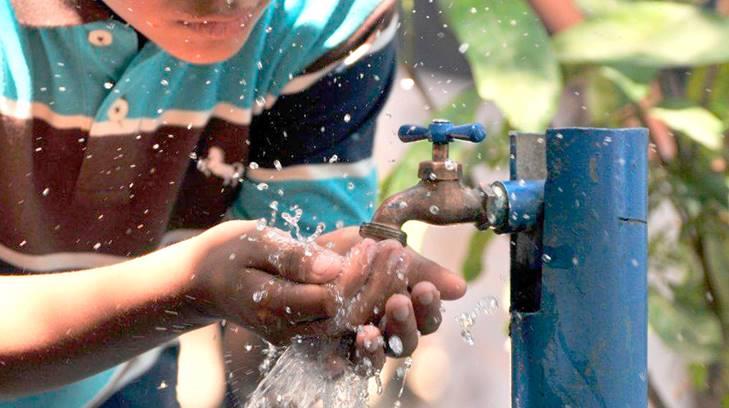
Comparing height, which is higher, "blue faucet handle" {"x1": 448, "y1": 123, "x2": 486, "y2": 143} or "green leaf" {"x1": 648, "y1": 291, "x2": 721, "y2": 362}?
"blue faucet handle" {"x1": 448, "y1": 123, "x2": 486, "y2": 143}

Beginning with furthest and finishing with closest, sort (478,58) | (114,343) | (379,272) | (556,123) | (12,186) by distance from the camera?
(556,123), (478,58), (12,186), (114,343), (379,272)

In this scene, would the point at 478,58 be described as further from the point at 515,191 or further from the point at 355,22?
the point at 515,191

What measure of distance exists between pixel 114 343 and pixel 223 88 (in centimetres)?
47

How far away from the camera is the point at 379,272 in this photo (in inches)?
36.6

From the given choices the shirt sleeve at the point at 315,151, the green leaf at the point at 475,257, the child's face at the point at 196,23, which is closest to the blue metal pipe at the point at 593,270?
the child's face at the point at 196,23

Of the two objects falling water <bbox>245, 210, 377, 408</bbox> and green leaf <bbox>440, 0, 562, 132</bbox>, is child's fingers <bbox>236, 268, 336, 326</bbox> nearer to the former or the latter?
falling water <bbox>245, 210, 377, 408</bbox>

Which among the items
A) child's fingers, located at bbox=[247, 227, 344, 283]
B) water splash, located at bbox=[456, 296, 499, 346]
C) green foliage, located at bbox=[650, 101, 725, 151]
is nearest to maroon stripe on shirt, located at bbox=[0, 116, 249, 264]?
water splash, located at bbox=[456, 296, 499, 346]

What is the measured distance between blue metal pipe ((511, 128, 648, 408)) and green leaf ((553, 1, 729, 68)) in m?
1.13

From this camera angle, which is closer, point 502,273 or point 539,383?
point 539,383

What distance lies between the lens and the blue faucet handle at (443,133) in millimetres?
990

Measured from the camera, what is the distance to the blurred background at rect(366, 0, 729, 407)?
2070 millimetres

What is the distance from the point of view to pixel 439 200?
1000mm

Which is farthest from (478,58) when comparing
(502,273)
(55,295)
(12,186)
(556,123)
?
(55,295)

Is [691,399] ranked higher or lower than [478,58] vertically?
lower
